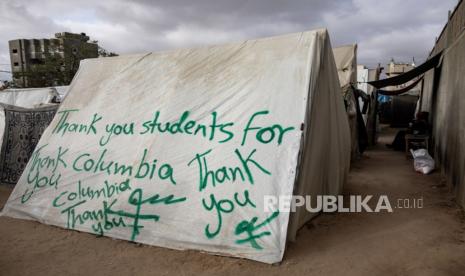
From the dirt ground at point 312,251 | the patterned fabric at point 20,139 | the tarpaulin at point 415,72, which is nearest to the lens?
the dirt ground at point 312,251

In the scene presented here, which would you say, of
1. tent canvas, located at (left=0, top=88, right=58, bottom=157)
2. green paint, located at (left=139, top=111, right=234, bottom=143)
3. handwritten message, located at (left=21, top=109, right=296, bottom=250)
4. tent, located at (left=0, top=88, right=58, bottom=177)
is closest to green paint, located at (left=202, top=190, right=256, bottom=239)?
handwritten message, located at (left=21, top=109, right=296, bottom=250)

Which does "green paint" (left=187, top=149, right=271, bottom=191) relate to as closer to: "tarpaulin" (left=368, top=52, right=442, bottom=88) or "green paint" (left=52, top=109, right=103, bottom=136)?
"green paint" (left=52, top=109, right=103, bottom=136)

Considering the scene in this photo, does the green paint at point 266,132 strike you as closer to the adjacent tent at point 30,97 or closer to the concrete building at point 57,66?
the adjacent tent at point 30,97

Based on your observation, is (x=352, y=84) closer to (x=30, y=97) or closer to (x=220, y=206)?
(x=220, y=206)

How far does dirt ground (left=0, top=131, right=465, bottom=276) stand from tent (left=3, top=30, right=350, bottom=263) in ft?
0.49

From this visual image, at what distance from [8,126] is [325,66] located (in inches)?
253

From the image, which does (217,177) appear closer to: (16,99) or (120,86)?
(120,86)

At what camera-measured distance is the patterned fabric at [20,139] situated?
6625mm

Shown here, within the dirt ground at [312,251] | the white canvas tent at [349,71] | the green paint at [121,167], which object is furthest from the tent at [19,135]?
the white canvas tent at [349,71]

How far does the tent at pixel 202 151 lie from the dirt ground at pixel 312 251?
148 millimetres

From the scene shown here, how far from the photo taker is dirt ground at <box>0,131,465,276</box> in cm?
313

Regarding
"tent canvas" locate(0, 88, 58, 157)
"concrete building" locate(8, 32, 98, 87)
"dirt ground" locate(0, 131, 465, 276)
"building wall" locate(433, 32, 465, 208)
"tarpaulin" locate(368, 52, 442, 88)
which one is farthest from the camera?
"concrete building" locate(8, 32, 98, 87)

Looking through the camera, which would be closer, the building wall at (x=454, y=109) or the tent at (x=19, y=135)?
the building wall at (x=454, y=109)

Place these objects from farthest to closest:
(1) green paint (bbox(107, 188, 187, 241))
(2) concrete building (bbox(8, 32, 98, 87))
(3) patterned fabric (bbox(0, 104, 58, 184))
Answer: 1. (2) concrete building (bbox(8, 32, 98, 87))
2. (3) patterned fabric (bbox(0, 104, 58, 184))
3. (1) green paint (bbox(107, 188, 187, 241))
